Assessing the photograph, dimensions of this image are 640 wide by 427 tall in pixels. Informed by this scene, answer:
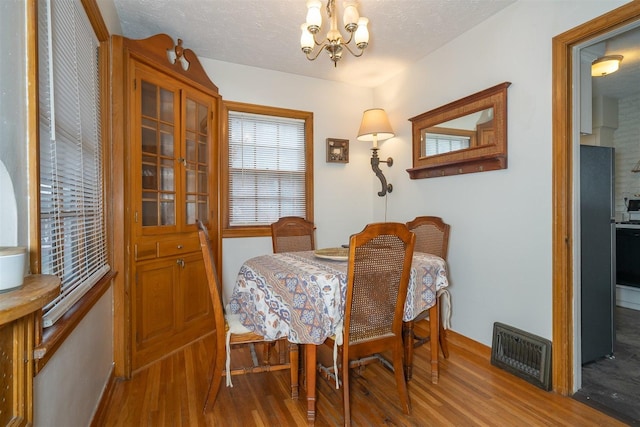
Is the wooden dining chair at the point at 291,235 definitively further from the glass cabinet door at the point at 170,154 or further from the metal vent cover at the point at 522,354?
the metal vent cover at the point at 522,354

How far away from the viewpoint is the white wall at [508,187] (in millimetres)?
2160

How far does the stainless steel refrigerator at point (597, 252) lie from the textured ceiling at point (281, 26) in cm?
136

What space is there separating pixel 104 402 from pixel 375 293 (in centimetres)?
169

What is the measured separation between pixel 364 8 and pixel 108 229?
2.40 m

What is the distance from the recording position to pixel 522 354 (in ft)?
7.35

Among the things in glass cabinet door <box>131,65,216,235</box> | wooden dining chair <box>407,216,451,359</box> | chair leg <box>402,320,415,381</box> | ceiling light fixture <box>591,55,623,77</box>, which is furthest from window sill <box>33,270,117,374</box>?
ceiling light fixture <box>591,55,623,77</box>

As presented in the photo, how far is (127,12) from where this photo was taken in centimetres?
249

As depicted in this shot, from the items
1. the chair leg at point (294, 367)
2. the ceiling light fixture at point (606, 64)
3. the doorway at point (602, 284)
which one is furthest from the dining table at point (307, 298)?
the ceiling light fixture at point (606, 64)

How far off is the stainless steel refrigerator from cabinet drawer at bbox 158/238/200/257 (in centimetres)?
300

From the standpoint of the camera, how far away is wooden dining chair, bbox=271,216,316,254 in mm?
2947

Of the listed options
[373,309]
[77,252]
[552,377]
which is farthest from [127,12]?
[552,377]

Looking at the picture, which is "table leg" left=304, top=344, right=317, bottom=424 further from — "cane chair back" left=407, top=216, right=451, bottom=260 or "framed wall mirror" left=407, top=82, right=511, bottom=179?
"framed wall mirror" left=407, top=82, right=511, bottom=179

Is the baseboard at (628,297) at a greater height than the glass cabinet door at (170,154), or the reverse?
the glass cabinet door at (170,154)

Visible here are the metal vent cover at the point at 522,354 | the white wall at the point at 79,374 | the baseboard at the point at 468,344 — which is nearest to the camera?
the white wall at the point at 79,374
